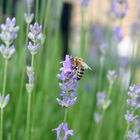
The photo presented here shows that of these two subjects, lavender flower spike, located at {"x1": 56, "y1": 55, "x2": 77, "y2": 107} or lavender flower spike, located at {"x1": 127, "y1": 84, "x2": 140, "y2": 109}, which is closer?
lavender flower spike, located at {"x1": 56, "y1": 55, "x2": 77, "y2": 107}

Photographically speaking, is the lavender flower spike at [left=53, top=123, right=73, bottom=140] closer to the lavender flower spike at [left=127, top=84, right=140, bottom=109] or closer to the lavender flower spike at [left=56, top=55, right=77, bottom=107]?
the lavender flower spike at [left=56, top=55, right=77, bottom=107]

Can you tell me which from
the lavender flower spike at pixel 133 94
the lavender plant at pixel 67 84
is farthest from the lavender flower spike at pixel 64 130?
the lavender flower spike at pixel 133 94

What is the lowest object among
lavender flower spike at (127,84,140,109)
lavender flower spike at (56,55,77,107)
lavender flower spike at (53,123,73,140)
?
lavender flower spike at (53,123,73,140)

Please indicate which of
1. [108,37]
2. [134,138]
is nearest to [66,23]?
[108,37]

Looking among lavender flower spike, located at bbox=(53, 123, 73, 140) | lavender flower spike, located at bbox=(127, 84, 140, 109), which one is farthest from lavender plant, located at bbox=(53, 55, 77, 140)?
lavender flower spike, located at bbox=(127, 84, 140, 109)

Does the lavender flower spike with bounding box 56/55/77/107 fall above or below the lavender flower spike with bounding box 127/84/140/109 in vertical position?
above

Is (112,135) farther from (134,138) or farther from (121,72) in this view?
(134,138)

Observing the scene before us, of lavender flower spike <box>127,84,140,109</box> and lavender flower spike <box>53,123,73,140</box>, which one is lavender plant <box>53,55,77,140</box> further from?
lavender flower spike <box>127,84,140,109</box>

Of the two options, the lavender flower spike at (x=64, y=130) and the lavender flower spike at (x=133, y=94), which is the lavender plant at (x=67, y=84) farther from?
the lavender flower spike at (x=133, y=94)

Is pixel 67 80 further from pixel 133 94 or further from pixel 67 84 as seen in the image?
pixel 133 94

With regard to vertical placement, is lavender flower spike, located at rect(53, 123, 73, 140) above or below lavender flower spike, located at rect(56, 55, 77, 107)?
below

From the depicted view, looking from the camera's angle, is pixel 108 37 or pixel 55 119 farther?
pixel 108 37
